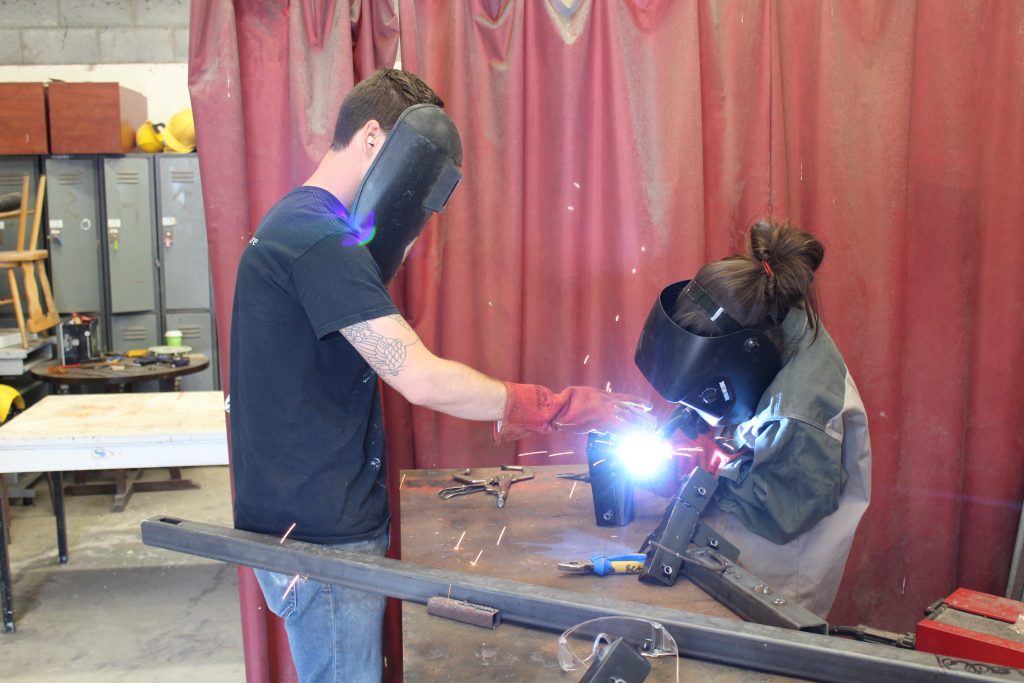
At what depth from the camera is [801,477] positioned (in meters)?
1.59

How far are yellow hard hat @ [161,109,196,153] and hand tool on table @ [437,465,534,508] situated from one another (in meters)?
4.38

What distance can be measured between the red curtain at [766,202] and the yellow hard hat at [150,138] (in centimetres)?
420

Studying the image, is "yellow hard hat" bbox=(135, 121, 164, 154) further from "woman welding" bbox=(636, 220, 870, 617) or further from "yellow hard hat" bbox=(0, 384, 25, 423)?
"woman welding" bbox=(636, 220, 870, 617)

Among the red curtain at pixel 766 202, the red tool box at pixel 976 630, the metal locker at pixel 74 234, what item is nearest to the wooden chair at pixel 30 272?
the metal locker at pixel 74 234

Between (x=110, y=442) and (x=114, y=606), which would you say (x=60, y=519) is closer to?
(x=114, y=606)

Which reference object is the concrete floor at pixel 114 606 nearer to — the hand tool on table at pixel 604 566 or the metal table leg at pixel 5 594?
the metal table leg at pixel 5 594

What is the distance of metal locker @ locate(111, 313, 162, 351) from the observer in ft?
19.1

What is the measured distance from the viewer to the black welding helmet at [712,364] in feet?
5.41

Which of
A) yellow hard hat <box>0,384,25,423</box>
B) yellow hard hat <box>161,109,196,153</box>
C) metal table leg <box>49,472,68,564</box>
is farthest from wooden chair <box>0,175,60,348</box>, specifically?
metal table leg <box>49,472,68,564</box>

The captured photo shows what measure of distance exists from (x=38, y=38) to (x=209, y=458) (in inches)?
191

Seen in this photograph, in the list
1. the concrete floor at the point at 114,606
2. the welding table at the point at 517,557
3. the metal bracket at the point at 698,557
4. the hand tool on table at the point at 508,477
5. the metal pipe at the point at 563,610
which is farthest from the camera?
the concrete floor at the point at 114,606

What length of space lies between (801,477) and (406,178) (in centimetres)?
92

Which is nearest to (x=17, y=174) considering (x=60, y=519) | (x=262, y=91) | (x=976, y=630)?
(x=60, y=519)

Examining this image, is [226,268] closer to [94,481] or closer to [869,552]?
[869,552]
